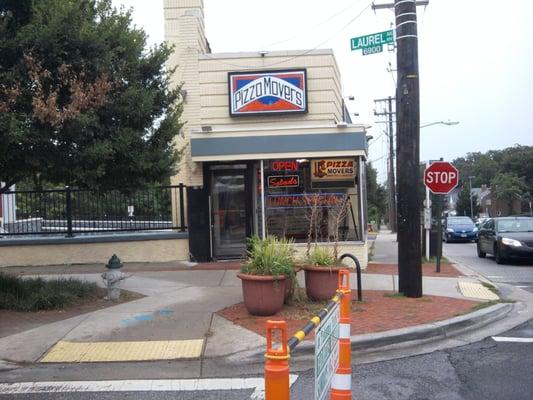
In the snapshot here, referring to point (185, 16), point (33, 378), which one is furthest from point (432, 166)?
point (33, 378)

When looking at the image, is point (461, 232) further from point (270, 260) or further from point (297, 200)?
point (270, 260)

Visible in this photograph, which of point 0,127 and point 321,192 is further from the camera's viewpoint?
point 321,192

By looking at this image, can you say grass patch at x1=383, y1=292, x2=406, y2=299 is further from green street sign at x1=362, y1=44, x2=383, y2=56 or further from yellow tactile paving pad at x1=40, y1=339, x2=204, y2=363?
green street sign at x1=362, y1=44, x2=383, y2=56

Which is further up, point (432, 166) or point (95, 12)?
point (95, 12)

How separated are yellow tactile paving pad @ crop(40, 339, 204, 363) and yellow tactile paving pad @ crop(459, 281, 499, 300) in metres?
5.50

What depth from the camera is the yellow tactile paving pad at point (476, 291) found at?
9.92 meters

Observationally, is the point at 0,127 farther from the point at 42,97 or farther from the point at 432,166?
the point at 432,166

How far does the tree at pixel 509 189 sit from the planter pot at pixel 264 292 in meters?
87.9

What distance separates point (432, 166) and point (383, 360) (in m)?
8.26

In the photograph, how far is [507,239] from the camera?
1655 cm

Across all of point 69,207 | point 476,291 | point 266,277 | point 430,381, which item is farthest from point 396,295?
point 69,207

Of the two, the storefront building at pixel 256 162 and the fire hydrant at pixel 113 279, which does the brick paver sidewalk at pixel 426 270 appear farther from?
the fire hydrant at pixel 113 279

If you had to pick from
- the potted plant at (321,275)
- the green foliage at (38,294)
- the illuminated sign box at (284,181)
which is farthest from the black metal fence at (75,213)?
the potted plant at (321,275)

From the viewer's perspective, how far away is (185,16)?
14250 mm
